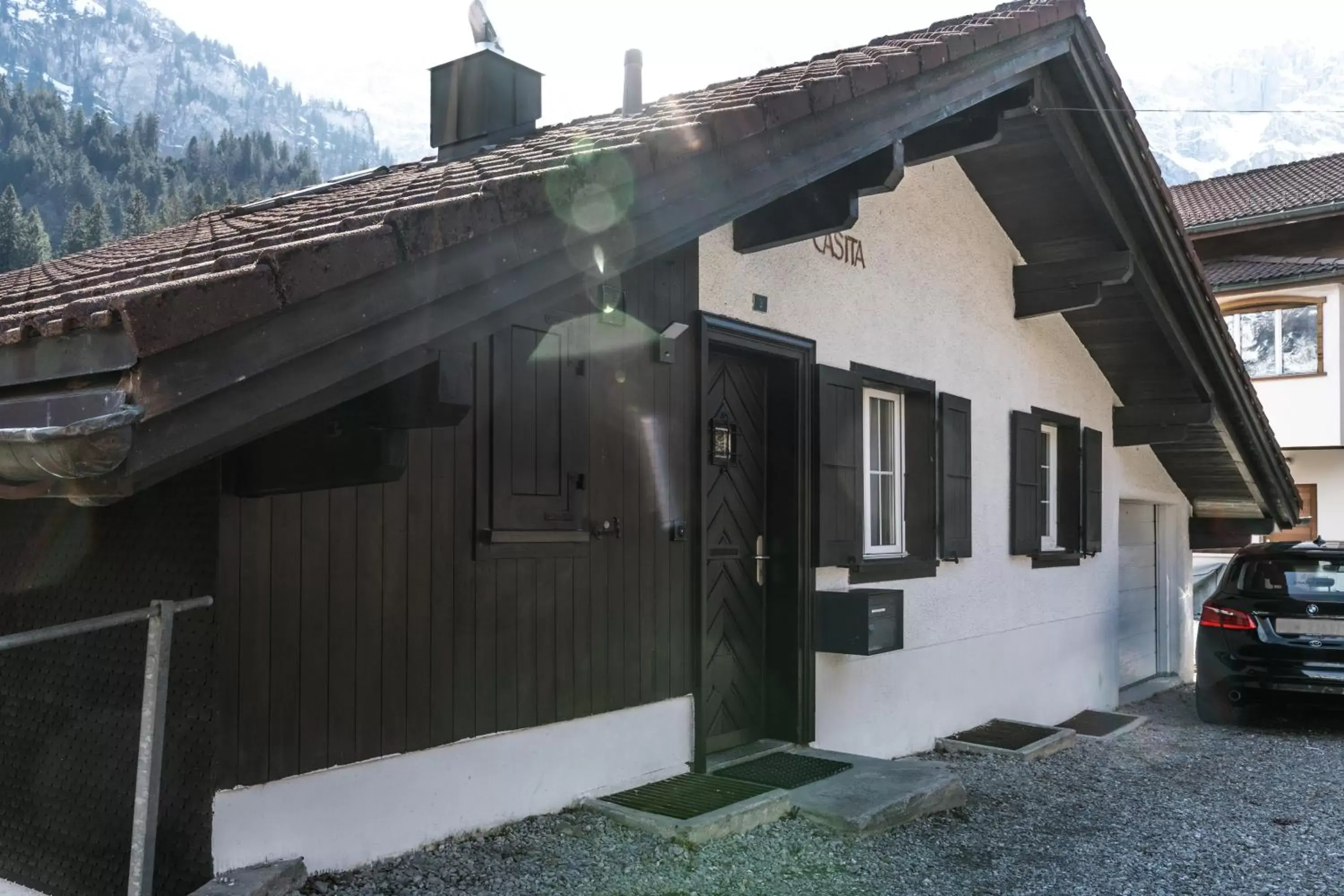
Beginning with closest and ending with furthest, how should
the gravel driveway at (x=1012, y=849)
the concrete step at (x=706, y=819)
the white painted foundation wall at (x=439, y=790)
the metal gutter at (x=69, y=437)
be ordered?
the metal gutter at (x=69, y=437)
the white painted foundation wall at (x=439, y=790)
the gravel driveway at (x=1012, y=849)
the concrete step at (x=706, y=819)

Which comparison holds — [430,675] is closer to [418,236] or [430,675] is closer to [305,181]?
[418,236]

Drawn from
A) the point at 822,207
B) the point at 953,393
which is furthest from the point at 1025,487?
the point at 822,207

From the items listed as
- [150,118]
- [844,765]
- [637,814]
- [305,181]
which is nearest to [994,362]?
[844,765]

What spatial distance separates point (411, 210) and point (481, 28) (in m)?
4.99

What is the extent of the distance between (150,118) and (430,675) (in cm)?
10307

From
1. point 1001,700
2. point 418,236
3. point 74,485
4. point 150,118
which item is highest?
point 150,118

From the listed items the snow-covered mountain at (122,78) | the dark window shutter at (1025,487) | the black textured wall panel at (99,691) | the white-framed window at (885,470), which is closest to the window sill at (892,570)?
the white-framed window at (885,470)

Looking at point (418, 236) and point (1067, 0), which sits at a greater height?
point (1067, 0)

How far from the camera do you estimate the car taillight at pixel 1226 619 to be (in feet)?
28.3

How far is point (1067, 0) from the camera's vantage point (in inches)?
255

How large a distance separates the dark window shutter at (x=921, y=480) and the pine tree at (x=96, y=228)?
68206 millimetres

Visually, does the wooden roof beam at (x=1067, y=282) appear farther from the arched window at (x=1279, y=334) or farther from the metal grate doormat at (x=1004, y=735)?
the arched window at (x=1279, y=334)

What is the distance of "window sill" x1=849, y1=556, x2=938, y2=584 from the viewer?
23.0 feet

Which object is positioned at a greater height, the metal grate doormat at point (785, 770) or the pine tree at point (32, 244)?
the pine tree at point (32, 244)
